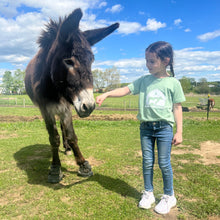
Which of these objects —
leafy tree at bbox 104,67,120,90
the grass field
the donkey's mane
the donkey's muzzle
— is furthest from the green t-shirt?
leafy tree at bbox 104,67,120,90

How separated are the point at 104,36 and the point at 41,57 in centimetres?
125

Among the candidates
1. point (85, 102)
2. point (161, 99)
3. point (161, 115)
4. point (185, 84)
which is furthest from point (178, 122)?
point (185, 84)

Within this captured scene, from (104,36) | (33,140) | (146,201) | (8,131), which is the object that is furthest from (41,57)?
(8,131)

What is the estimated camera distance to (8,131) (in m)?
8.27

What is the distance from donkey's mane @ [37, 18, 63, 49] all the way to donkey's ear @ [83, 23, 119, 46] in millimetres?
528

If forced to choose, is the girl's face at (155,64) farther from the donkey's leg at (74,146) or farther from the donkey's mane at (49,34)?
the donkey's leg at (74,146)

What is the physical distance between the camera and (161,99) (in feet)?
8.39

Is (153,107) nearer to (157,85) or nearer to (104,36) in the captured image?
(157,85)

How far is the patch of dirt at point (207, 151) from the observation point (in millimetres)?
4573

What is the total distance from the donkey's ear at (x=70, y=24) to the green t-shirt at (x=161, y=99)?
4.58 feet

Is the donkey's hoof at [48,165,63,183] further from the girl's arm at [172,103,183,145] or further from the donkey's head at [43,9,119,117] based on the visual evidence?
the girl's arm at [172,103,183,145]

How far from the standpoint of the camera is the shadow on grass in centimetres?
318

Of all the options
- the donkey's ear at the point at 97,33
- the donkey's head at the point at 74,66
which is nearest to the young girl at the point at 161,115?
the donkey's head at the point at 74,66

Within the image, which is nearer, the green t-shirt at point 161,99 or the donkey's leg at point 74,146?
the green t-shirt at point 161,99
